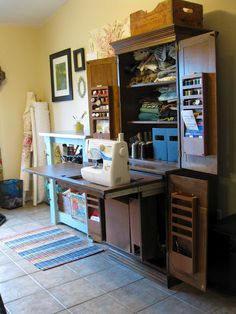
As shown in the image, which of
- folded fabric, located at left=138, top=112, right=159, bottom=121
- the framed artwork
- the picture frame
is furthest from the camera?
the framed artwork

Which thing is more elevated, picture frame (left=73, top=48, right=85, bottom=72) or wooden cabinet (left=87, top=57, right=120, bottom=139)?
picture frame (left=73, top=48, right=85, bottom=72)

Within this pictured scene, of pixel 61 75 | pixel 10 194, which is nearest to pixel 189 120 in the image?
pixel 61 75

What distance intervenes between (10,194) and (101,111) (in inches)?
89.7

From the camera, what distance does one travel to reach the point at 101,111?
3.30 metres

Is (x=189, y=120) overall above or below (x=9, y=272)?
above

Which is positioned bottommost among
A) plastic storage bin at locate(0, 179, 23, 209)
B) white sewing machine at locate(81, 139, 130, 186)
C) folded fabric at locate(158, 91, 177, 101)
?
plastic storage bin at locate(0, 179, 23, 209)

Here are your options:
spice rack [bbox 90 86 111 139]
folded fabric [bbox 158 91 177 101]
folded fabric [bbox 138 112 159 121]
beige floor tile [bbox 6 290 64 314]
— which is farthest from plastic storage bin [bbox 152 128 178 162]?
beige floor tile [bbox 6 290 64 314]

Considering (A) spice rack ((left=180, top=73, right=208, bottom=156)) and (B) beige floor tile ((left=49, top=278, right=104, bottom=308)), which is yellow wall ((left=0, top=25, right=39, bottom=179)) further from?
(A) spice rack ((left=180, top=73, right=208, bottom=156))

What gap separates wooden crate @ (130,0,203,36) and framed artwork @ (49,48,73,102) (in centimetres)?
191

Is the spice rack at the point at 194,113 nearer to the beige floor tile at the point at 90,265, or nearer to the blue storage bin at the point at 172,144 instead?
the blue storage bin at the point at 172,144

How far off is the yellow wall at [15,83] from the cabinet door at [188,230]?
127 inches

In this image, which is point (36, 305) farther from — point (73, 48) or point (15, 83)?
point (15, 83)

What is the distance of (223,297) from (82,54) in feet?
9.54

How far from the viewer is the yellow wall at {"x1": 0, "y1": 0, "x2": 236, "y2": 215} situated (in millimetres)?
2639
